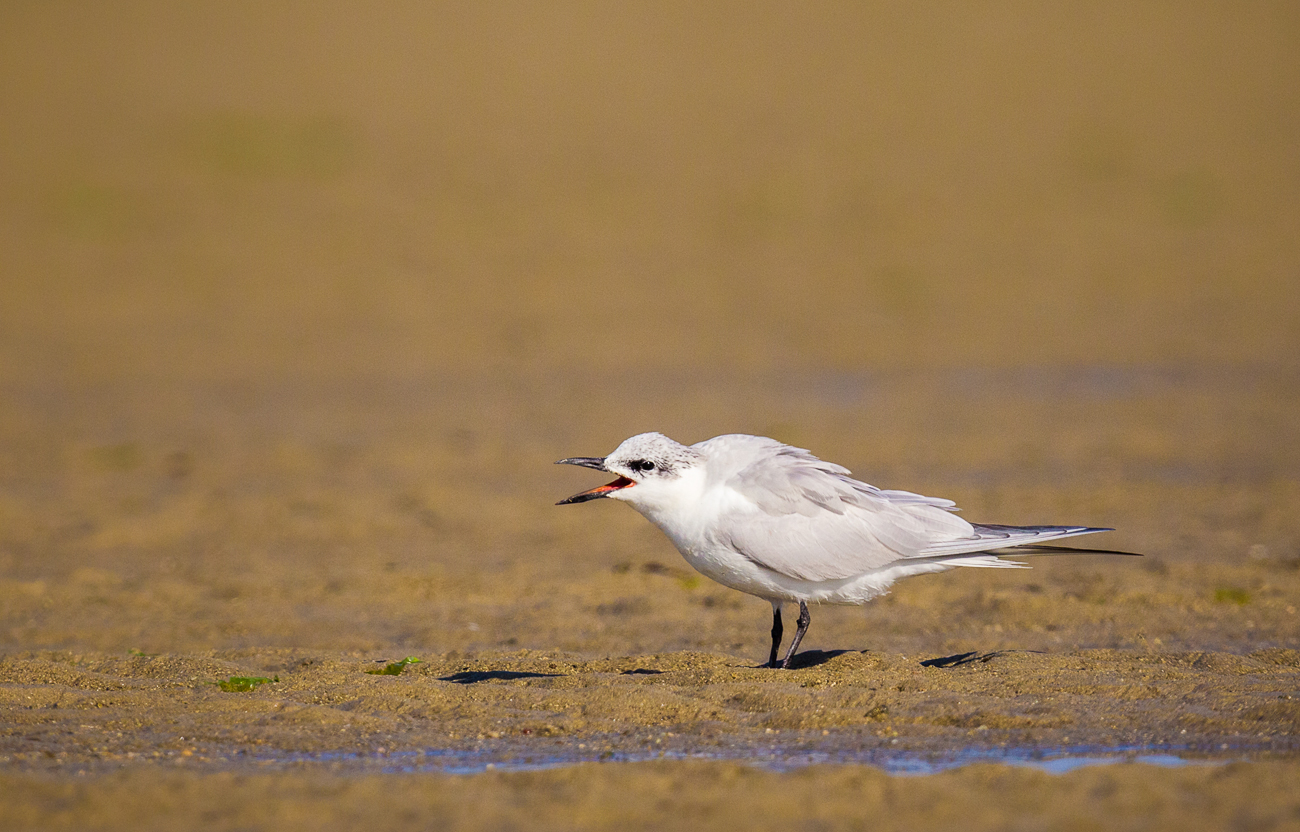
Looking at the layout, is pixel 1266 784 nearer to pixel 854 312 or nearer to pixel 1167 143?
pixel 854 312

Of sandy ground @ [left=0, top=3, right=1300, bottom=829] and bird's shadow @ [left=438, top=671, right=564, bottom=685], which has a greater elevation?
sandy ground @ [left=0, top=3, right=1300, bottom=829]

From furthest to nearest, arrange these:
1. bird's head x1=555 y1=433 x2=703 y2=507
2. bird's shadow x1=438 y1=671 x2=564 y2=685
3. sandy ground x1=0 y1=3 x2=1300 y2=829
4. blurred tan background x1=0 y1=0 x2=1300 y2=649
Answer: blurred tan background x1=0 y1=0 x2=1300 y2=649 → bird's head x1=555 y1=433 x2=703 y2=507 → bird's shadow x1=438 y1=671 x2=564 y2=685 → sandy ground x1=0 y1=3 x2=1300 y2=829

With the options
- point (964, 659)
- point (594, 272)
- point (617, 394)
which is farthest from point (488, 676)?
point (594, 272)

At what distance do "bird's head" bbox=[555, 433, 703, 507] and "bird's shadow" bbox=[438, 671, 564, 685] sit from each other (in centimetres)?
79

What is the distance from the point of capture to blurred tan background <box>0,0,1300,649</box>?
1166cm

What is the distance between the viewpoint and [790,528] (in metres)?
6.84

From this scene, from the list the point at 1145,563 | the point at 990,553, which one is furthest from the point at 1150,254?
the point at 990,553

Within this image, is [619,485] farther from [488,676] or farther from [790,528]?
[488,676]

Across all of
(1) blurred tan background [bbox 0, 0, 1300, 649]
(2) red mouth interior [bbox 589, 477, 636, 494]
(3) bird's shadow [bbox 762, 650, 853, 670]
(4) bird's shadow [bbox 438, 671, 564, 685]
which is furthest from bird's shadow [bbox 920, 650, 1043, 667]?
(1) blurred tan background [bbox 0, 0, 1300, 649]

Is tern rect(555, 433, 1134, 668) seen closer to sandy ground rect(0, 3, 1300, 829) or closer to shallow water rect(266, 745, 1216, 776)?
sandy ground rect(0, 3, 1300, 829)

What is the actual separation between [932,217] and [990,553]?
15.3 meters

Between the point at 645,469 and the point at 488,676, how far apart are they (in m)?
1.15

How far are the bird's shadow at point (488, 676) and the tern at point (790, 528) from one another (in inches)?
31.9

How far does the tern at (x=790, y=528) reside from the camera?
682 cm
